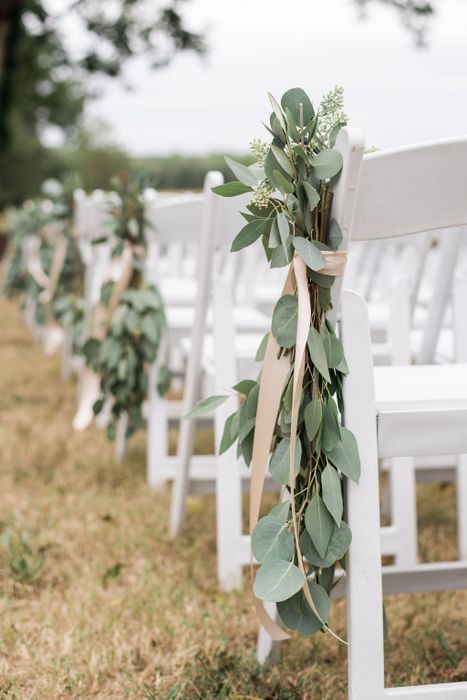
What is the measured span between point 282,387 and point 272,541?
234mm

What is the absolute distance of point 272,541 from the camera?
4.31 ft

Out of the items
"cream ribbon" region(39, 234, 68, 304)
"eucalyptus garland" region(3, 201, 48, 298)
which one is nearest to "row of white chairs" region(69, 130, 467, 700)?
"cream ribbon" region(39, 234, 68, 304)

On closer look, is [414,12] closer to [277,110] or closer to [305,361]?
[277,110]

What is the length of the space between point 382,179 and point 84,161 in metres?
33.2

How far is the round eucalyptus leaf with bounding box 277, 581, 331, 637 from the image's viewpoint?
1.33m

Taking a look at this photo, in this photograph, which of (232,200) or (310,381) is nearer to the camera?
(310,381)

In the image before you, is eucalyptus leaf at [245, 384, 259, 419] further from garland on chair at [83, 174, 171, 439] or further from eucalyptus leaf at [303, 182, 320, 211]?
garland on chair at [83, 174, 171, 439]

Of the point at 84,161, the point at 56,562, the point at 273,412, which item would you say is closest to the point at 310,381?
Answer: the point at 273,412

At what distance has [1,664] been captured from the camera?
172cm

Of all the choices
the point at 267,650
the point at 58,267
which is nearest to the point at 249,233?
the point at 267,650

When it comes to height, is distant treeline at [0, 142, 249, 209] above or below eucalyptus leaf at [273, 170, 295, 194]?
above

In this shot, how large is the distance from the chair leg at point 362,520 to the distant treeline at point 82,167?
27.4 metres

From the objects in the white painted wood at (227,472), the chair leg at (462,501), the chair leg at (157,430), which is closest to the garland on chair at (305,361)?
the white painted wood at (227,472)

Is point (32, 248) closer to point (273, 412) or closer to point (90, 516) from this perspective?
point (90, 516)
